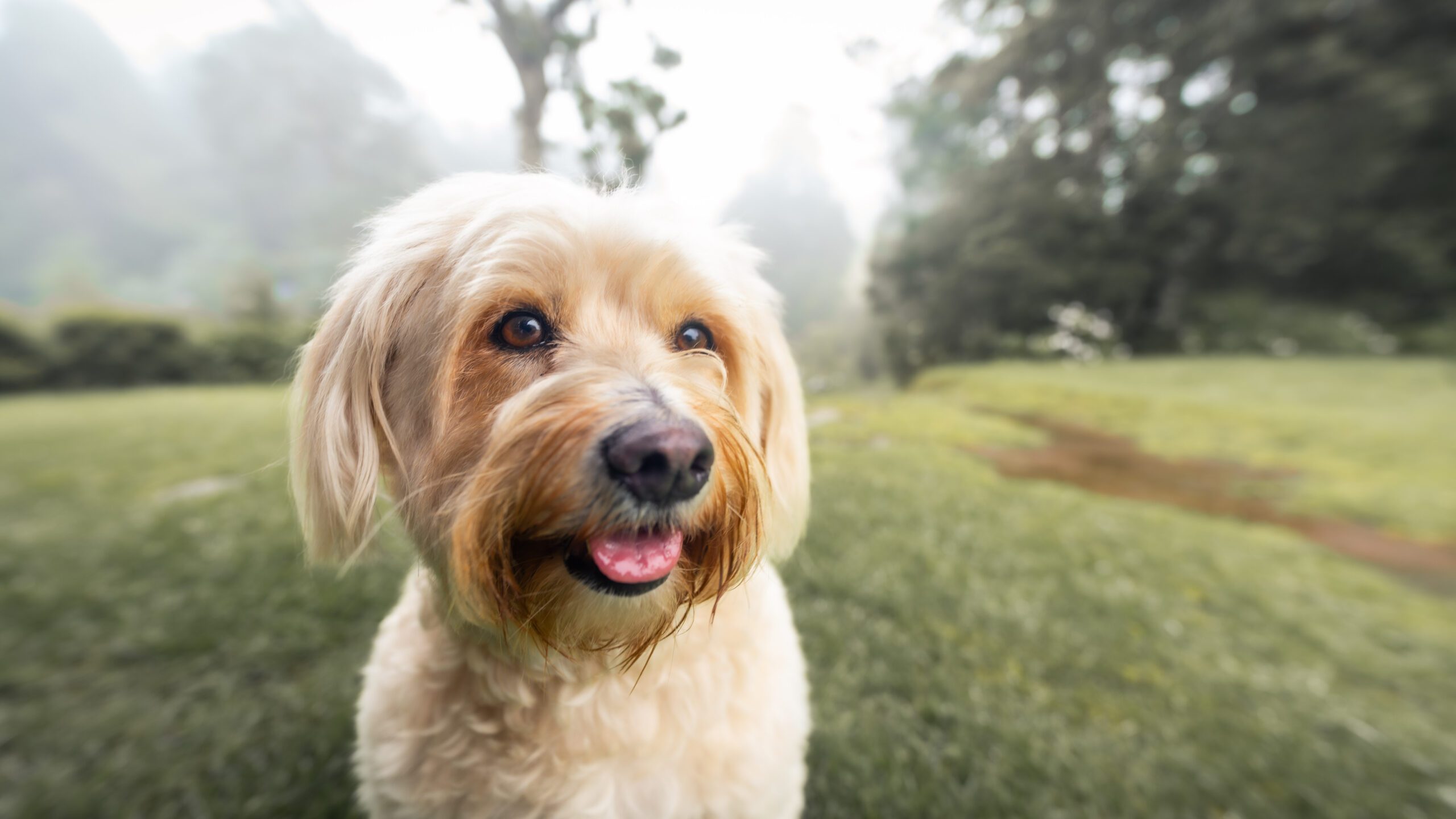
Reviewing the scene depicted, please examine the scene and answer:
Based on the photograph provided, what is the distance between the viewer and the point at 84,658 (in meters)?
2.89

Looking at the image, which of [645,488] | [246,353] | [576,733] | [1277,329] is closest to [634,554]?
[645,488]

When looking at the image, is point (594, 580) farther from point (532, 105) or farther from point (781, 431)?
point (532, 105)

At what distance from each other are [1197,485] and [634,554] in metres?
7.98

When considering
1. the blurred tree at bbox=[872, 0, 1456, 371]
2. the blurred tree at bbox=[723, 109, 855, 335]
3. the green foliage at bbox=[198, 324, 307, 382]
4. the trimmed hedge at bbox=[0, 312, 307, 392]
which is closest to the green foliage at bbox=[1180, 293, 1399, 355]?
the blurred tree at bbox=[872, 0, 1456, 371]

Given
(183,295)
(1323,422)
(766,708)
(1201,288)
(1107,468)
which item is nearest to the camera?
(766,708)

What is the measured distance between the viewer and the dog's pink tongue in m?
1.12

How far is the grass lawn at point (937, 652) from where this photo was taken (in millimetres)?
2236

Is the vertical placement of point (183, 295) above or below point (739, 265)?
above

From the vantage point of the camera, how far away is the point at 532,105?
8.20 m

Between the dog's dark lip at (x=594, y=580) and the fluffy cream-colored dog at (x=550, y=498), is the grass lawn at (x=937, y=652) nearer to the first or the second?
the fluffy cream-colored dog at (x=550, y=498)

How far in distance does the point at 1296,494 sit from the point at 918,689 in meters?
6.32

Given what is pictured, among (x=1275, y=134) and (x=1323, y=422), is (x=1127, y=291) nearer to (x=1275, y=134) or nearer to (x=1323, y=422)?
(x=1275, y=134)

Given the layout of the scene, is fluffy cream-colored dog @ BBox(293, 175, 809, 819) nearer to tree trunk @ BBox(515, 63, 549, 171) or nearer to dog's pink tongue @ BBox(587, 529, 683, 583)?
dog's pink tongue @ BBox(587, 529, 683, 583)

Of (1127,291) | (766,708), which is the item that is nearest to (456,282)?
(766,708)
